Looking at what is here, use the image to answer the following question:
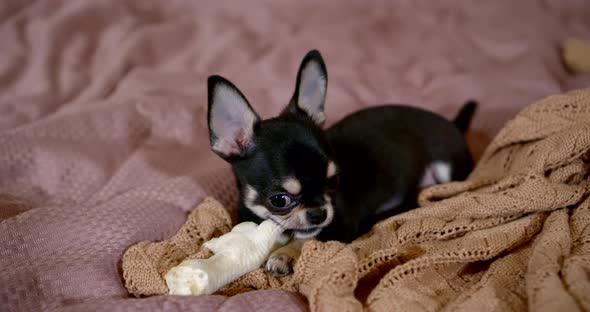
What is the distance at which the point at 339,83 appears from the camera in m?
2.28

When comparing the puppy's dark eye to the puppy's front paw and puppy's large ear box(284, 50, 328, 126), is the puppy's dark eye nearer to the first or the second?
the puppy's front paw

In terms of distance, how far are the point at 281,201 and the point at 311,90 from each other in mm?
385

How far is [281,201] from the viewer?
4.48ft

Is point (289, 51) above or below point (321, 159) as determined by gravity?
above

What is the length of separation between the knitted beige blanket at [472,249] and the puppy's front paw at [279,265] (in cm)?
4

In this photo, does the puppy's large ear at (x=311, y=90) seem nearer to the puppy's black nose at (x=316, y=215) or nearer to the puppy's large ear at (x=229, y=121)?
the puppy's large ear at (x=229, y=121)

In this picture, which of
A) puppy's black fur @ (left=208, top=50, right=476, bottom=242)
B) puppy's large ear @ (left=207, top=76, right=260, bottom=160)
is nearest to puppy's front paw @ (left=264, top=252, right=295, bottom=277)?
puppy's black fur @ (left=208, top=50, right=476, bottom=242)

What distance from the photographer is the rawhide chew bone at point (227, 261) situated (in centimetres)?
111

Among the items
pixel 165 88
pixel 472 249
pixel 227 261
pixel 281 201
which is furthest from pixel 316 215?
pixel 165 88

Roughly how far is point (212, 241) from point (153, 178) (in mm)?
510

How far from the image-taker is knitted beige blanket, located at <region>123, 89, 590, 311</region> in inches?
40.5

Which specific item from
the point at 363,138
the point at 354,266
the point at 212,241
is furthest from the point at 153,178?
the point at 354,266

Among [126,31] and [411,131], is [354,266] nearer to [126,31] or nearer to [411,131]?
[411,131]

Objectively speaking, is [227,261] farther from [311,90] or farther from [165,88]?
[165,88]
